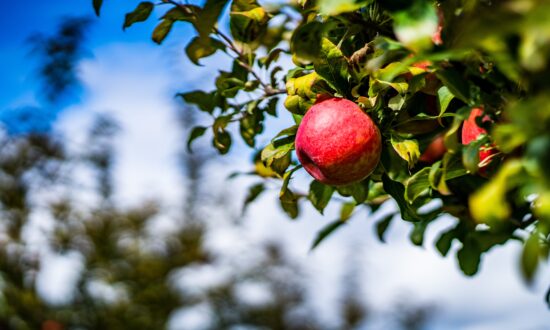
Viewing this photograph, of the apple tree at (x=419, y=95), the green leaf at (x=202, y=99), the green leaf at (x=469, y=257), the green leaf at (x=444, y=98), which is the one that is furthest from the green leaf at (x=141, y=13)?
the green leaf at (x=469, y=257)

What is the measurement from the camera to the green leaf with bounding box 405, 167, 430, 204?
512 millimetres

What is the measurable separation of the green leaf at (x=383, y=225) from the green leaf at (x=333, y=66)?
0.32 metres

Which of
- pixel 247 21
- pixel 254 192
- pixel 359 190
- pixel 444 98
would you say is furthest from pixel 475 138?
pixel 254 192

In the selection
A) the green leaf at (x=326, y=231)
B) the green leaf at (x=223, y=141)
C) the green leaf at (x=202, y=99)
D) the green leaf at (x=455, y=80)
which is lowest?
the green leaf at (x=326, y=231)

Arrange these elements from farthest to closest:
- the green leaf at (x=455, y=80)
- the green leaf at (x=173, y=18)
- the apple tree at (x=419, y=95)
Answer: the green leaf at (x=173, y=18), the green leaf at (x=455, y=80), the apple tree at (x=419, y=95)

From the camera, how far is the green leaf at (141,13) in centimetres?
63

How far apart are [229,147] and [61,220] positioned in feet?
12.2

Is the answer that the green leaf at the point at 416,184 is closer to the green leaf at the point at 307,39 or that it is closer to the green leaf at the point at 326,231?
the green leaf at the point at 307,39

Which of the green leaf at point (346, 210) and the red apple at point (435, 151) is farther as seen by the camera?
the green leaf at point (346, 210)

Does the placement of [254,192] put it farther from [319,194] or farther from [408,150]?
[408,150]

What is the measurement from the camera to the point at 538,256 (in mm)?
297

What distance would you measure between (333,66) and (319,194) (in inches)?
7.3

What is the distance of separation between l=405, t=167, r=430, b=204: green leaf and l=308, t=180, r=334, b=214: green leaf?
0.15m

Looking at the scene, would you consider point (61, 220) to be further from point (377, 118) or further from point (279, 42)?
point (377, 118)
